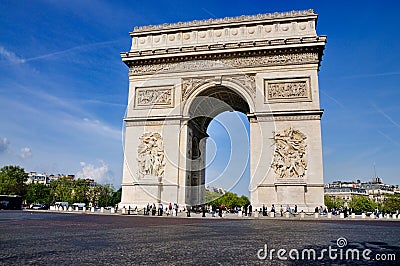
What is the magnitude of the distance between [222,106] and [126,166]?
29.9 ft

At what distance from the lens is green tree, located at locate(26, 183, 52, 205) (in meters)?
57.6

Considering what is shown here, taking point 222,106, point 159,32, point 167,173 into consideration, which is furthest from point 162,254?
point 222,106

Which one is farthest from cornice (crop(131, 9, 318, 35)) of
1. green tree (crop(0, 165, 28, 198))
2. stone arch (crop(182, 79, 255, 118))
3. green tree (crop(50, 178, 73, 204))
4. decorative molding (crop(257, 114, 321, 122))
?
green tree (crop(50, 178, 73, 204))


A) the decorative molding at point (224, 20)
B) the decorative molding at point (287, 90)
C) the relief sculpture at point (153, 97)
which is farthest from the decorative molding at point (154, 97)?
the decorative molding at point (287, 90)

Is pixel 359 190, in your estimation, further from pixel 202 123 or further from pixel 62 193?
pixel 202 123

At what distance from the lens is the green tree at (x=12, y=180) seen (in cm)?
5253

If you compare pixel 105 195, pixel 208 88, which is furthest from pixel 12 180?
pixel 208 88

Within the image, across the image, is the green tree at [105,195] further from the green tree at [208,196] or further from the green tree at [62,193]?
the green tree at [208,196]

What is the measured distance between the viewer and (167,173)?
23547 mm

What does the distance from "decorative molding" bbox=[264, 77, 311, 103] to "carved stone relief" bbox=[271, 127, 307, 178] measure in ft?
6.70

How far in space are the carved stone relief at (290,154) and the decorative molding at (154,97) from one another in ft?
25.1

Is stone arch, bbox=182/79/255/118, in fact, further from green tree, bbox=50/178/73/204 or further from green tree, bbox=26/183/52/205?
green tree, bbox=26/183/52/205

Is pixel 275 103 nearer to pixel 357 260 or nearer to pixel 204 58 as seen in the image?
pixel 204 58

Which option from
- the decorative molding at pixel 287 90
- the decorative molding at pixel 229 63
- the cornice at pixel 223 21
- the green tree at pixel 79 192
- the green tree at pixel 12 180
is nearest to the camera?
the decorative molding at pixel 287 90
